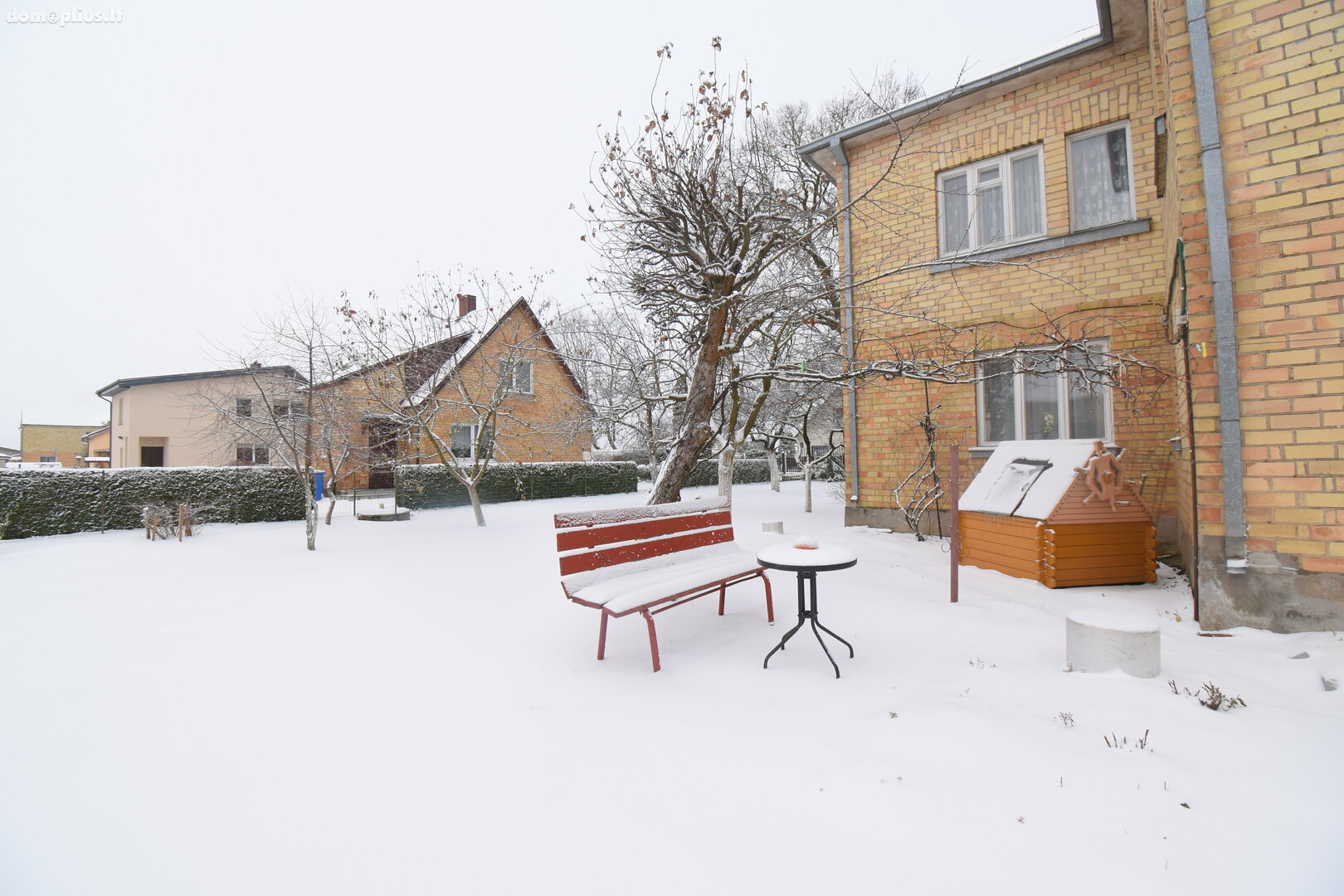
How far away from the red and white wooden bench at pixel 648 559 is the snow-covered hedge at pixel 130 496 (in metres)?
11.9

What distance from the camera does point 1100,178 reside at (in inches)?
292

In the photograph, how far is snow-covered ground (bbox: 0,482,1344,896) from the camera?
6.50ft

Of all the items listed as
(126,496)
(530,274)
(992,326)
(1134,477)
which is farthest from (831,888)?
(126,496)

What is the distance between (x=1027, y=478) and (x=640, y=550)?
14.5 ft

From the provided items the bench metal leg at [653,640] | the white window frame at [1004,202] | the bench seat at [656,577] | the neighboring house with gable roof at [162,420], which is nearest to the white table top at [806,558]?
the bench seat at [656,577]

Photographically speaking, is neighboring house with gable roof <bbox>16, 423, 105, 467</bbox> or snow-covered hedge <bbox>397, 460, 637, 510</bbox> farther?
neighboring house with gable roof <bbox>16, 423, 105, 467</bbox>

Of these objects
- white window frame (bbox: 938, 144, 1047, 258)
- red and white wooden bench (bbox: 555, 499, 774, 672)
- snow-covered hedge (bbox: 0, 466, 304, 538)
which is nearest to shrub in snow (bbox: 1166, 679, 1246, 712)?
red and white wooden bench (bbox: 555, 499, 774, 672)

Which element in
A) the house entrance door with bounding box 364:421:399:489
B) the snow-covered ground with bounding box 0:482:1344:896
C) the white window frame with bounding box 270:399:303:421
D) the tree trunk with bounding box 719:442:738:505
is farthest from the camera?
the house entrance door with bounding box 364:421:399:489

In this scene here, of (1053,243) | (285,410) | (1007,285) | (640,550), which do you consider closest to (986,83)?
(1053,243)

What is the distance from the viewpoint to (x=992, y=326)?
7895 millimetres

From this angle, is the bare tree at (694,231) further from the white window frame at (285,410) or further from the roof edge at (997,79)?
the white window frame at (285,410)

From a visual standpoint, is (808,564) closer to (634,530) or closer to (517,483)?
(634,530)

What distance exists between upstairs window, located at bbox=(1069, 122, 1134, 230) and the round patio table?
6.39 m

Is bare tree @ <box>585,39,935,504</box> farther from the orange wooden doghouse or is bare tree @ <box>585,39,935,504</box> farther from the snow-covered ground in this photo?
the snow-covered ground
